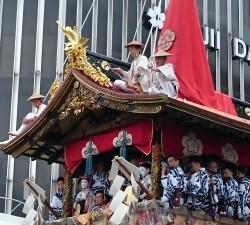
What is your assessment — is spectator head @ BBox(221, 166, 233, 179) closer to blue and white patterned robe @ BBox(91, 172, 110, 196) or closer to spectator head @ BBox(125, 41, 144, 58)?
blue and white patterned robe @ BBox(91, 172, 110, 196)

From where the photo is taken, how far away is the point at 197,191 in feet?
39.4

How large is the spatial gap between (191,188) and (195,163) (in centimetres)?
46

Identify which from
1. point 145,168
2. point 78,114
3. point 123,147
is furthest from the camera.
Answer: point 78,114

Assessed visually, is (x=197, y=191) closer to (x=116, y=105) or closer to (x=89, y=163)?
(x=116, y=105)

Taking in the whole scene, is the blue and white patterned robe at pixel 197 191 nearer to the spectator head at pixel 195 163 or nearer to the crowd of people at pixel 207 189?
the crowd of people at pixel 207 189

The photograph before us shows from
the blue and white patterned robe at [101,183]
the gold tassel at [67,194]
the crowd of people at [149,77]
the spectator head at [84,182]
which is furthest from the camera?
the gold tassel at [67,194]

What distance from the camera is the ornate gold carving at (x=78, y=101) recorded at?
12.8 meters

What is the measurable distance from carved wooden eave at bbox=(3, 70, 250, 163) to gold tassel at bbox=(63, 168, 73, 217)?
530 millimetres

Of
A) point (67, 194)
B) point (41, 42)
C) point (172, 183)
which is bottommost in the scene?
point (67, 194)

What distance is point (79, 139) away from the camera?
13.8 metres

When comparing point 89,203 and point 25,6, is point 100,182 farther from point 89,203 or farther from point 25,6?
point 25,6

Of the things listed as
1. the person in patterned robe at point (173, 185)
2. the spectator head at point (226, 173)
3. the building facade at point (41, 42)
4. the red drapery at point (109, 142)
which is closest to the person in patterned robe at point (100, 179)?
the red drapery at point (109, 142)

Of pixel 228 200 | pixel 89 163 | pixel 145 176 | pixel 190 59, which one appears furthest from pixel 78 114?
pixel 228 200

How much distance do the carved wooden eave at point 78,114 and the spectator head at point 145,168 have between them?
26.3 inches
